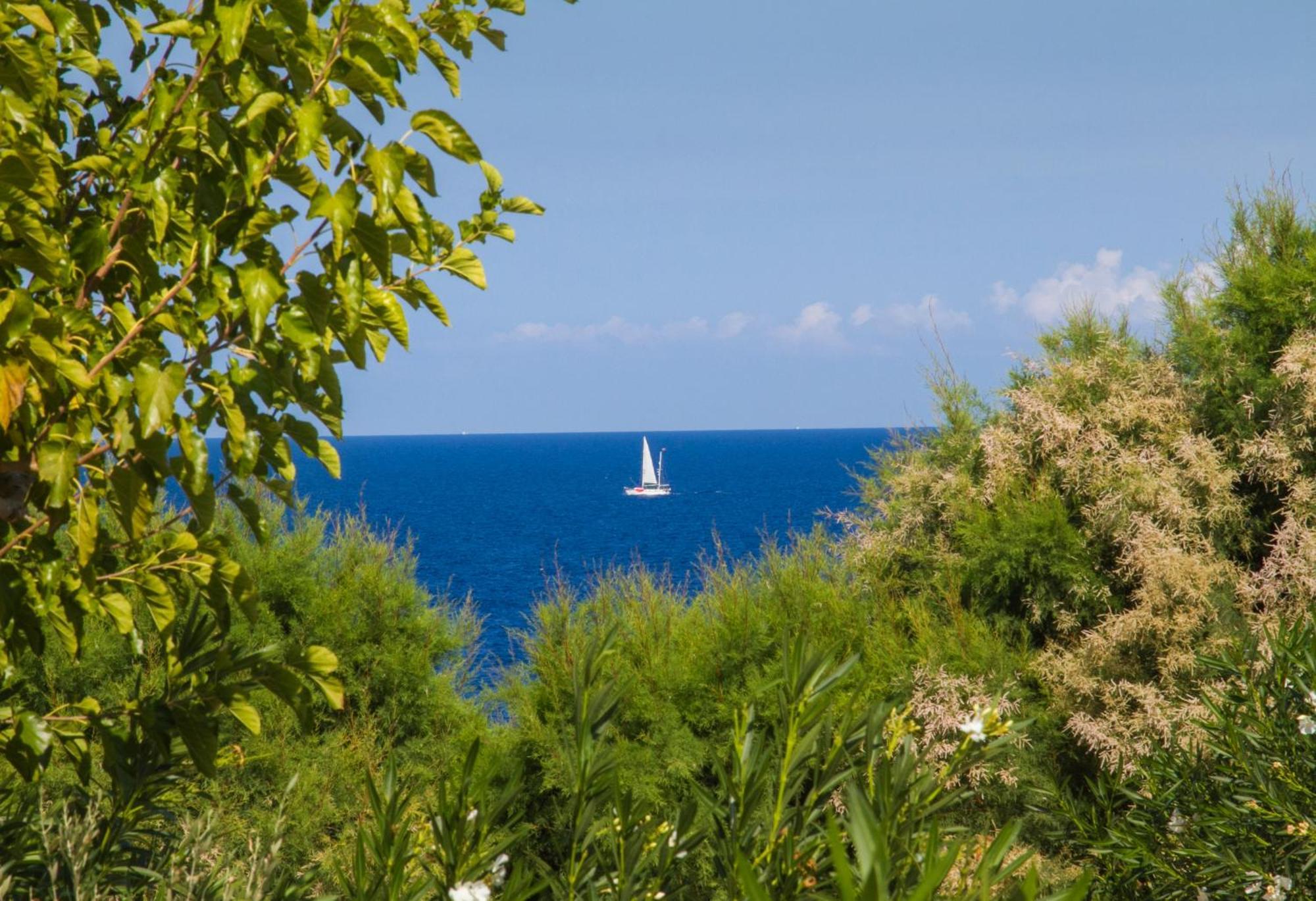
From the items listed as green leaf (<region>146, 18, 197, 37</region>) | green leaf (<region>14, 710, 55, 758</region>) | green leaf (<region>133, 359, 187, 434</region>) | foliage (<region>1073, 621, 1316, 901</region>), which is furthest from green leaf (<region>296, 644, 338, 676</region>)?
foliage (<region>1073, 621, 1316, 901</region>)

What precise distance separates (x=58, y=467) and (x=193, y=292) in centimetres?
62

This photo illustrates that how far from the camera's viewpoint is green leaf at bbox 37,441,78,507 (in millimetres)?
1884

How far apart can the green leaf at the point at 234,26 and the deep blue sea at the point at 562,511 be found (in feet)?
22.5

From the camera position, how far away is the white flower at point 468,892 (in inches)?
77.4

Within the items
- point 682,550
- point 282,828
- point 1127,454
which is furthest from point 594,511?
point 282,828

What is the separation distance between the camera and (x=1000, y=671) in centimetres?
758

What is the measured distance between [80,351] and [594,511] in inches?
2656

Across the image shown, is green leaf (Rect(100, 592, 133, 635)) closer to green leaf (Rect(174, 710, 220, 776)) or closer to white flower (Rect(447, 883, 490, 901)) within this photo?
green leaf (Rect(174, 710, 220, 776))

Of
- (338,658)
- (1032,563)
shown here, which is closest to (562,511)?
(1032,563)

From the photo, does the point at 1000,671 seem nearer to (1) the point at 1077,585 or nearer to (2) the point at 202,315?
(1) the point at 1077,585

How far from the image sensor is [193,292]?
94.7 inches

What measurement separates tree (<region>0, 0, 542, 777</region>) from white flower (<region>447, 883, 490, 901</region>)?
0.57m

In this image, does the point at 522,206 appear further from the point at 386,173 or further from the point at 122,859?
the point at 122,859

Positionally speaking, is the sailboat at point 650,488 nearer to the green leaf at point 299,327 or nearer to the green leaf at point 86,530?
the green leaf at point 86,530
